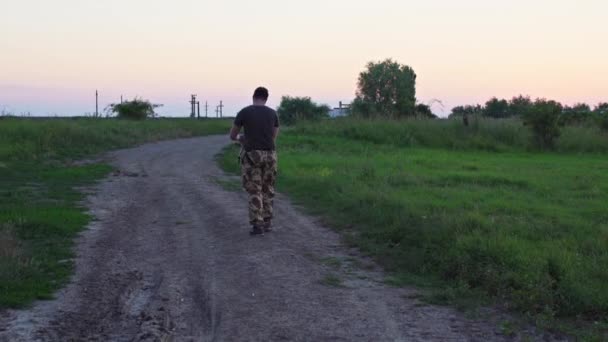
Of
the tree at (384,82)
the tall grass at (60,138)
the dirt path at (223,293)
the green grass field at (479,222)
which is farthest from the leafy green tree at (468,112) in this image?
the tree at (384,82)

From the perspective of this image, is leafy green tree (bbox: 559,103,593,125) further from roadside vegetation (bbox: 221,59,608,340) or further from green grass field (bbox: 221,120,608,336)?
green grass field (bbox: 221,120,608,336)

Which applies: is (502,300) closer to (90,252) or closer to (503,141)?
(90,252)

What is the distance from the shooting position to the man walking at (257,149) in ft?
28.8

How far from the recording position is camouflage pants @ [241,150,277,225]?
28.8ft

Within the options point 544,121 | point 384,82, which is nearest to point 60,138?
point 544,121

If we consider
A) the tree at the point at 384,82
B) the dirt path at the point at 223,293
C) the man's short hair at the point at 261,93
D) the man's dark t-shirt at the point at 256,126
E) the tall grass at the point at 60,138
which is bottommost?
the dirt path at the point at 223,293

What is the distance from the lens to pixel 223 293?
19.9 feet

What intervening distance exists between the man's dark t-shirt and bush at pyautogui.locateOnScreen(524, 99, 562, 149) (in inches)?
901

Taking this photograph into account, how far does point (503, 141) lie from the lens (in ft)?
102

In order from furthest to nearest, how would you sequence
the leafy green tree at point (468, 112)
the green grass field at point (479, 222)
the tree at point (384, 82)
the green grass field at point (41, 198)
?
the tree at point (384, 82) < the leafy green tree at point (468, 112) < the green grass field at point (41, 198) < the green grass field at point (479, 222)

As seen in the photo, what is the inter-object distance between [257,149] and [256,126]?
1.00 feet

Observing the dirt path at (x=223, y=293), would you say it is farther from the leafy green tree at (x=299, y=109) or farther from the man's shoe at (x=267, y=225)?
the leafy green tree at (x=299, y=109)

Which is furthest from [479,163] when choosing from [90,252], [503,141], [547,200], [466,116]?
[90,252]

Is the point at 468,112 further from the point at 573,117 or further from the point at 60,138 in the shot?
the point at 60,138
